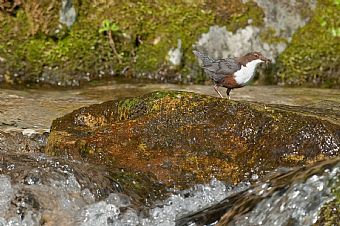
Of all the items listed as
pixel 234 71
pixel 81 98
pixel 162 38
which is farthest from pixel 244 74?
pixel 162 38

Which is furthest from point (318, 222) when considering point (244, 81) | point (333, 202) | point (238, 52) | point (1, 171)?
point (238, 52)

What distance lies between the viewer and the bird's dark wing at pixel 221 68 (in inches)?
243

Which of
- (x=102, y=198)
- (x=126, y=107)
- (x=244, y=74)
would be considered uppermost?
(x=244, y=74)

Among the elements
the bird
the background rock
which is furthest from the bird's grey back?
the background rock

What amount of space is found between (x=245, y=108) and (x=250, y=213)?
1279 millimetres

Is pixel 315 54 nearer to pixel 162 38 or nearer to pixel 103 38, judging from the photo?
pixel 162 38

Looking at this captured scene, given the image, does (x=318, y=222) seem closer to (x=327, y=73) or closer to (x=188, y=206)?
A: (x=188, y=206)

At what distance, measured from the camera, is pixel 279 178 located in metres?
4.29

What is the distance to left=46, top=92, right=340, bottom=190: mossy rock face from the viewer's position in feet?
16.5

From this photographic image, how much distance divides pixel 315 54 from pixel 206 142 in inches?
182

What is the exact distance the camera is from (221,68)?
6246mm

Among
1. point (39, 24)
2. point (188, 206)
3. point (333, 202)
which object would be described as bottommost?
point (188, 206)

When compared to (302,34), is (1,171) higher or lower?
lower

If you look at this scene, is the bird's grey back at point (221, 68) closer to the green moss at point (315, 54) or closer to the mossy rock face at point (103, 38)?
the mossy rock face at point (103, 38)
